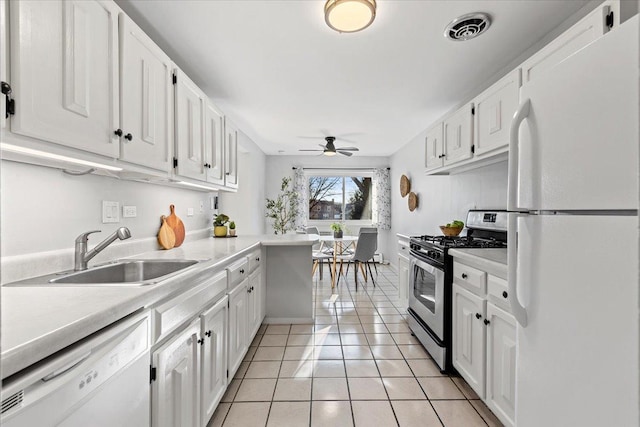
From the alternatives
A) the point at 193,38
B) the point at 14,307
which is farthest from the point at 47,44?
the point at 193,38

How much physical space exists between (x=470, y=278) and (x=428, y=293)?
683 millimetres

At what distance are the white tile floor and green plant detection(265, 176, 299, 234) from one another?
3510 mm

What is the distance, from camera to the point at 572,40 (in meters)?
1.53

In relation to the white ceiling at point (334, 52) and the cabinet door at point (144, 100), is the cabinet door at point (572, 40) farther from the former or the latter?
the cabinet door at point (144, 100)

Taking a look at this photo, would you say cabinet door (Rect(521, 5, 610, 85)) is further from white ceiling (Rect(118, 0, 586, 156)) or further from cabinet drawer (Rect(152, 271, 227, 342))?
cabinet drawer (Rect(152, 271, 227, 342))

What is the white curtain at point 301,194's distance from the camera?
22.3ft

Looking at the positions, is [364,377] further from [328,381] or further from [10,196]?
[10,196]

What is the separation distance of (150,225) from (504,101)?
2600mm

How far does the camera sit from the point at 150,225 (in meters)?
2.19

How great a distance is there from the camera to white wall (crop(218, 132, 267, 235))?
4.87 meters

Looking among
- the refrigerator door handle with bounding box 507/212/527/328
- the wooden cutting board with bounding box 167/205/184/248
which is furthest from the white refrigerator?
the wooden cutting board with bounding box 167/205/184/248

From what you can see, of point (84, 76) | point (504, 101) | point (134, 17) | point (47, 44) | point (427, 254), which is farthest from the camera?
point (427, 254)

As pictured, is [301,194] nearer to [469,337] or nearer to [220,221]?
[220,221]

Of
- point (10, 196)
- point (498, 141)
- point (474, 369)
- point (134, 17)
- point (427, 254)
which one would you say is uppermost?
point (134, 17)
